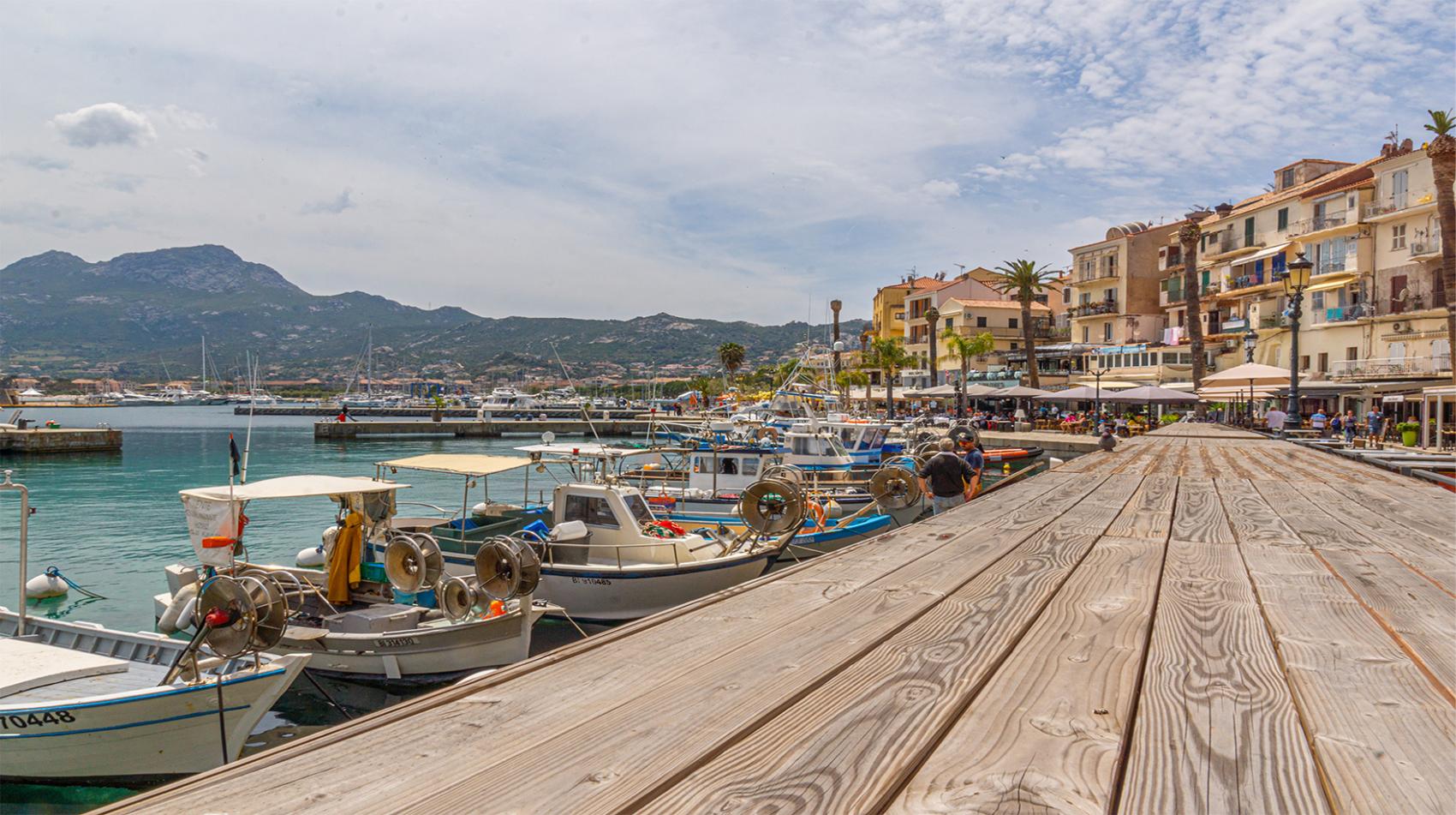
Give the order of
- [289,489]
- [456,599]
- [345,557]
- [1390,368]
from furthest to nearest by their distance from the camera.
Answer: [1390,368], [345,557], [289,489], [456,599]

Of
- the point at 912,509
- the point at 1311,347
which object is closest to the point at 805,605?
the point at 912,509

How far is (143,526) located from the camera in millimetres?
28641

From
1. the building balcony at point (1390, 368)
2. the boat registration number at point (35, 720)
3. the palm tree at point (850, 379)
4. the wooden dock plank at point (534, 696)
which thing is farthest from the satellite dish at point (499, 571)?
the palm tree at point (850, 379)

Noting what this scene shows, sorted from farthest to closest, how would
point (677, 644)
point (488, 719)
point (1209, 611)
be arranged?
1. point (1209, 611)
2. point (677, 644)
3. point (488, 719)

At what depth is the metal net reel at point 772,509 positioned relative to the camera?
14.0m

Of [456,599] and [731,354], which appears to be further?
[731,354]

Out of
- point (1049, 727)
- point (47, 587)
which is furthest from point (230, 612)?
point (47, 587)

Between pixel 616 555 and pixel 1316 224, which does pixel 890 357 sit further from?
pixel 616 555

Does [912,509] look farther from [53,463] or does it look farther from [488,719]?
[53,463]

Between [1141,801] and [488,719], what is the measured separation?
1.41 m

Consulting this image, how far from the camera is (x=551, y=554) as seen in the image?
1402 centimetres

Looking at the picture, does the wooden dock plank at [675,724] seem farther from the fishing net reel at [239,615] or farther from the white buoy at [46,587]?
the white buoy at [46,587]

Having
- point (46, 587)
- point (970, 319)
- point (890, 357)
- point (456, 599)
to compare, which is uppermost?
point (970, 319)

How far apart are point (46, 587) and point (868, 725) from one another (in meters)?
22.2
